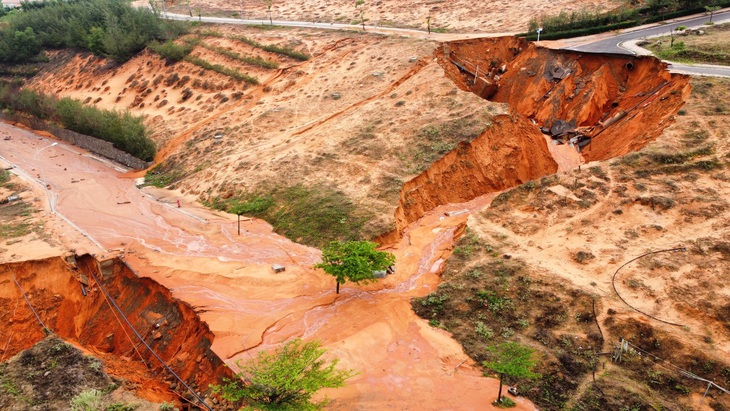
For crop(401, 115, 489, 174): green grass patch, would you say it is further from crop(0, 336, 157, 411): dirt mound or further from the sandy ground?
crop(0, 336, 157, 411): dirt mound

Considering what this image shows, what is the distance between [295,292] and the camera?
64.4 ft

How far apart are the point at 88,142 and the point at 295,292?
35531 millimetres

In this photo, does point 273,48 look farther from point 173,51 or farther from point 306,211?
point 306,211

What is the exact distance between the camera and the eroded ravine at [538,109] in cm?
2759

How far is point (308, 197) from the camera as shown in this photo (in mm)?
26797

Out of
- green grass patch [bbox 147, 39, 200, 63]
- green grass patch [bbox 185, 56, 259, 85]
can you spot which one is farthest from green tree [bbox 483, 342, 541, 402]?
green grass patch [bbox 147, 39, 200, 63]

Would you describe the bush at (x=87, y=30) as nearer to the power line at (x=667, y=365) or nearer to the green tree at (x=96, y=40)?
the green tree at (x=96, y=40)

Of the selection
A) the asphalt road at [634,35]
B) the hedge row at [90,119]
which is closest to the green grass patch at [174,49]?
the hedge row at [90,119]

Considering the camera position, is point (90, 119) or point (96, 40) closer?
point (90, 119)

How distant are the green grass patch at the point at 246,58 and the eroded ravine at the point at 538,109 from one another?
59.5ft

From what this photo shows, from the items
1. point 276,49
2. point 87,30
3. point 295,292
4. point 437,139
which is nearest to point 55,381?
point 295,292

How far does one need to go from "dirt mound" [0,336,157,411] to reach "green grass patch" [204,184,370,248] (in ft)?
38.1

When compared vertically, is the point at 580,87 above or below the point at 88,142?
above

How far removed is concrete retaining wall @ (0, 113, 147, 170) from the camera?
39.3 m
